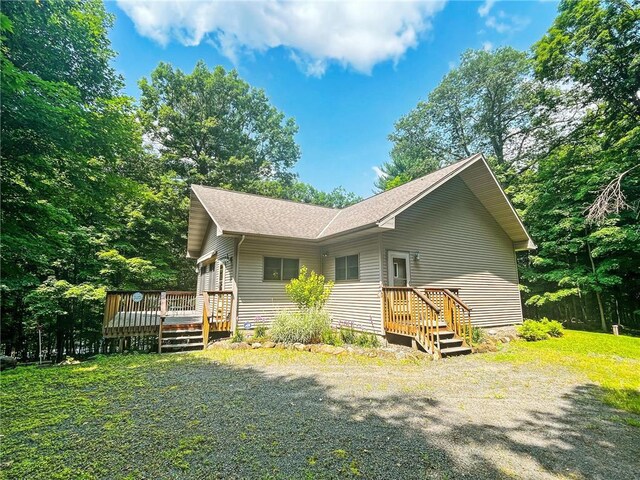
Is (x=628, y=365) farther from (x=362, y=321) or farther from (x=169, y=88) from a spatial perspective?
(x=169, y=88)

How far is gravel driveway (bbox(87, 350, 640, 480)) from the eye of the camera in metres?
2.57

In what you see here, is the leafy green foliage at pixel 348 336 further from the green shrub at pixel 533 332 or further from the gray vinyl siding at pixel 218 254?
the green shrub at pixel 533 332

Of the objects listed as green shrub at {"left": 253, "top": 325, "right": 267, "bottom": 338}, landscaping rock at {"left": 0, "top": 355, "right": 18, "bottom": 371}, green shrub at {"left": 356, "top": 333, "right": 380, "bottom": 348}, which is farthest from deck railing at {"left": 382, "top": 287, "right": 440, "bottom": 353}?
landscaping rock at {"left": 0, "top": 355, "right": 18, "bottom": 371}

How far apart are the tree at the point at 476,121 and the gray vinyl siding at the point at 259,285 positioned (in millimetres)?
16766

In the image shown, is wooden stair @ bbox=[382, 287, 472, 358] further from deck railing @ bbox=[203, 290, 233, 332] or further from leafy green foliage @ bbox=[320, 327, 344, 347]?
deck railing @ bbox=[203, 290, 233, 332]

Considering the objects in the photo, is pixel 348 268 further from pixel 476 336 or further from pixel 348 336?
pixel 476 336

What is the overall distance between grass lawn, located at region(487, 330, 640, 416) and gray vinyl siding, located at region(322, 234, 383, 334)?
3073 millimetres

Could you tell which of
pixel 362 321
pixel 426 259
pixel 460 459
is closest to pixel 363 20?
pixel 426 259

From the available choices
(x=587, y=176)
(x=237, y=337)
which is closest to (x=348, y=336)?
→ (x=237, y=337)

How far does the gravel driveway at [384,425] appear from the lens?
2.57 m

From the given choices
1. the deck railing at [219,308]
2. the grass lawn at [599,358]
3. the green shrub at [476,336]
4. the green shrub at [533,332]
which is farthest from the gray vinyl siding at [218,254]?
the green shrub at [533,332]

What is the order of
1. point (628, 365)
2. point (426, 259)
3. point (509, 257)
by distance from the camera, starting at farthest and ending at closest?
point (509, 257), point (426, 259), point (628, 365)

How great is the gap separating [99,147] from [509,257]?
14561 millimetres

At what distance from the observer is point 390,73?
1276 cm
